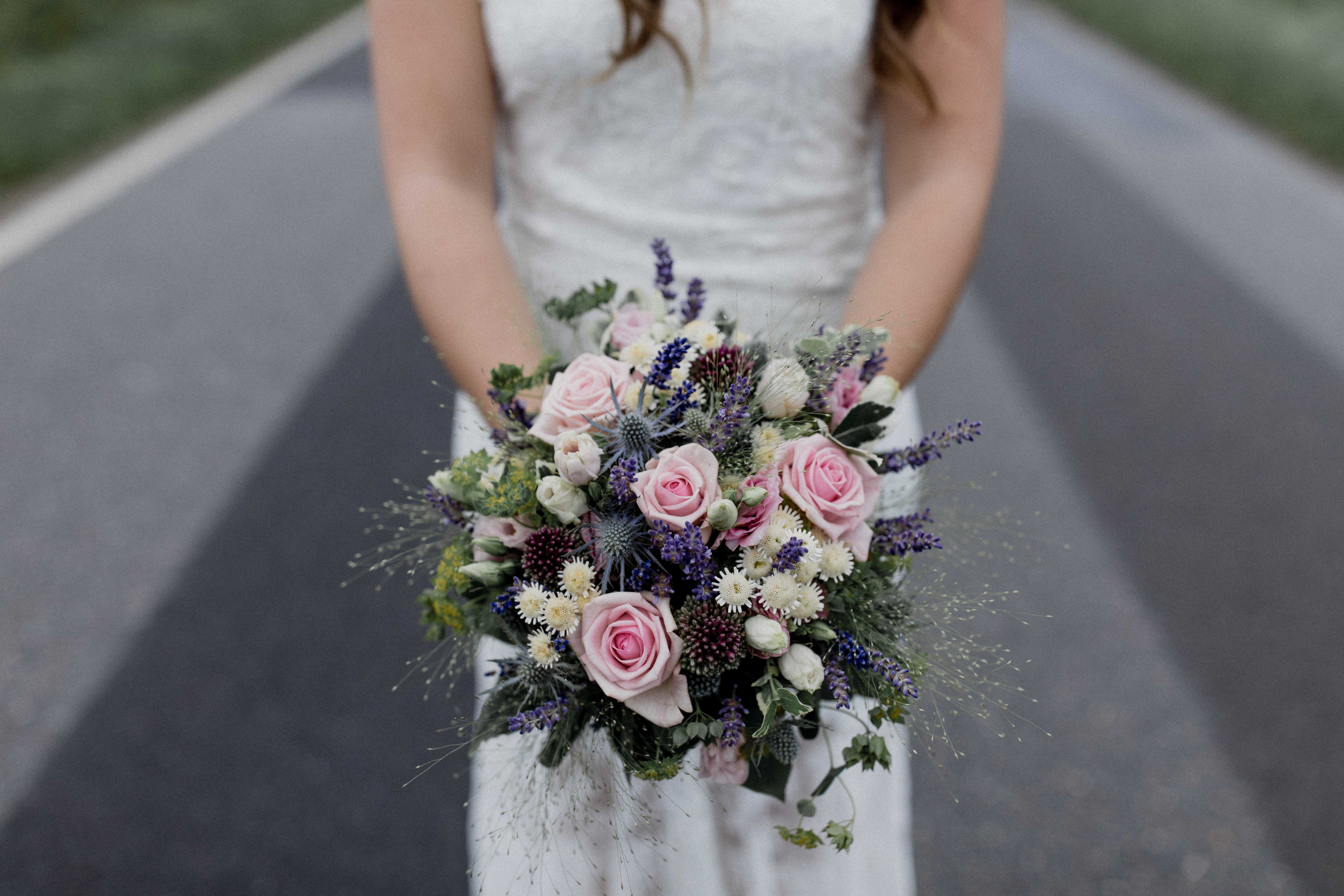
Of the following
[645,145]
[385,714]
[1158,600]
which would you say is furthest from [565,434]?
[1158,600]

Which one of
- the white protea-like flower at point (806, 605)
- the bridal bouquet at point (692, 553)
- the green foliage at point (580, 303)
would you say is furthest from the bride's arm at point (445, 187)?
the white protea-like flower at point (806, 605)

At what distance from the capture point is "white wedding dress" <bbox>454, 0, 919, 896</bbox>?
148 centimetres

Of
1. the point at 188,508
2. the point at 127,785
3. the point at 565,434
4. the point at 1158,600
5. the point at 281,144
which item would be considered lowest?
the point at 281,144

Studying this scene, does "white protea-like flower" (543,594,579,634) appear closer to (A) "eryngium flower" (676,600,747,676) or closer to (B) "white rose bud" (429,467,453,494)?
(A) "eryngium flower" (676,600,747,676)

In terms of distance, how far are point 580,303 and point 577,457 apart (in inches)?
12.6

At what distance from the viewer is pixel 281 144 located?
802 cm

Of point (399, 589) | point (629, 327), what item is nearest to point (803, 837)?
point (629, 327)

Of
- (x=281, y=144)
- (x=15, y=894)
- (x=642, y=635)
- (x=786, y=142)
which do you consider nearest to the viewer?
(x=642, y=635)

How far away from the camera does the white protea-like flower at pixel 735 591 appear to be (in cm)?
108

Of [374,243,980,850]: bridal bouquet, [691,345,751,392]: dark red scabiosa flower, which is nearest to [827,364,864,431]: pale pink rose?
[374,243,980,850]: bridal bouquet

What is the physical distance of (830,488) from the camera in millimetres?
1126

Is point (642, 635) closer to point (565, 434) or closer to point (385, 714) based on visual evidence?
point (565, 434)

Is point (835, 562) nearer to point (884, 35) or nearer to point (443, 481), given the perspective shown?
point (443, 481)

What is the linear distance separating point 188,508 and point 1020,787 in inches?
122
